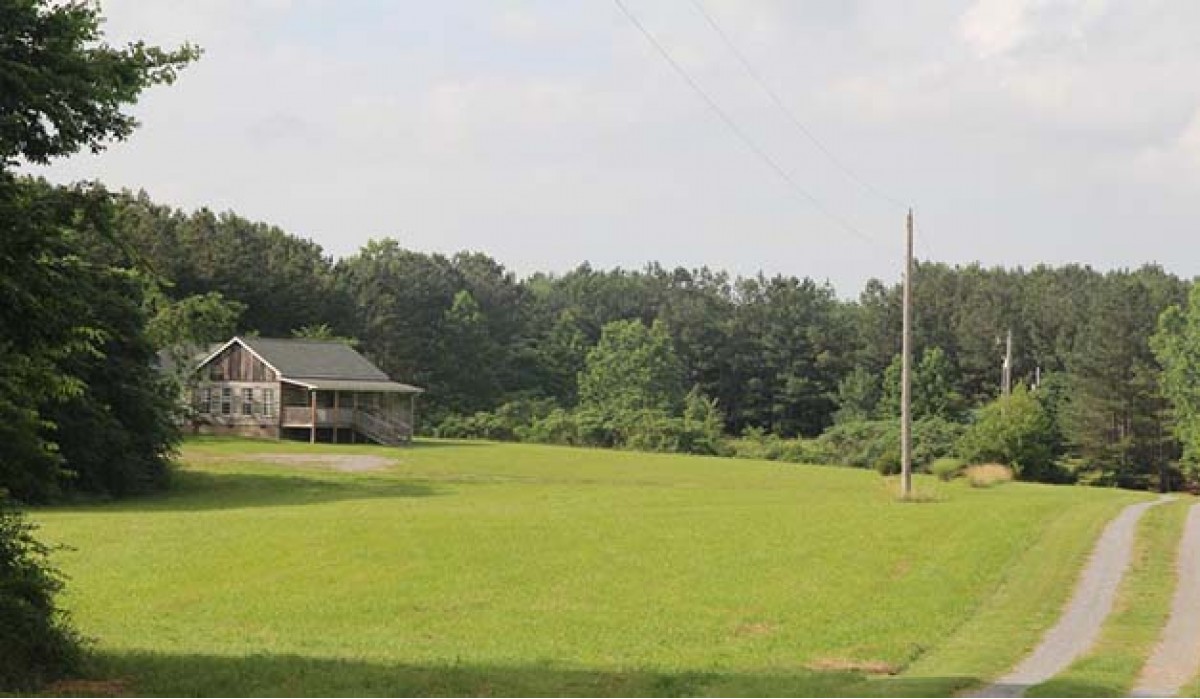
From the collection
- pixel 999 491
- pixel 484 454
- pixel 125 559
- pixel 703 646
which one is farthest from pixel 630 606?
pixel 484 454

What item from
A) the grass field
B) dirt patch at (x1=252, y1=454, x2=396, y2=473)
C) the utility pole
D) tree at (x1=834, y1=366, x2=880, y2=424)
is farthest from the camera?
tree at (x1=834, y1=366, x2=880, y2=424)

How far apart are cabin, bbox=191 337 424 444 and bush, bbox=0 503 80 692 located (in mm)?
59236

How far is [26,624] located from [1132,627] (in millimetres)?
14729

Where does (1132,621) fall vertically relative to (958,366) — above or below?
below

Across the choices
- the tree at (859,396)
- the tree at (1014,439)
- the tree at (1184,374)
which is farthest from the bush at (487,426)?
the tree at (1184,374)

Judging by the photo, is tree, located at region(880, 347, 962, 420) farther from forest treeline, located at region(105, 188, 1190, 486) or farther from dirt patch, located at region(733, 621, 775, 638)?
dirt patch, located at region(733, 621, 775, 638)

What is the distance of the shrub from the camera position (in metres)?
56.0

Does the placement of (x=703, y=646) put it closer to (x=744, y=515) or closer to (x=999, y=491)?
(x=744, y=515)

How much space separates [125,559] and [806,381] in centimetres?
8414

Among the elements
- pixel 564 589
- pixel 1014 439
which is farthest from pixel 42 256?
pixel 1014 439

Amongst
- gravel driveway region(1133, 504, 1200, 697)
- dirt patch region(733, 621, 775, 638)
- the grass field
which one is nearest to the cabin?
the grass field

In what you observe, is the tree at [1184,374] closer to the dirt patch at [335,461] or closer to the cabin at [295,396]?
the cabin at [295,396]

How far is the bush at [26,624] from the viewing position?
1377cm

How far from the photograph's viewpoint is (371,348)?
107 m
